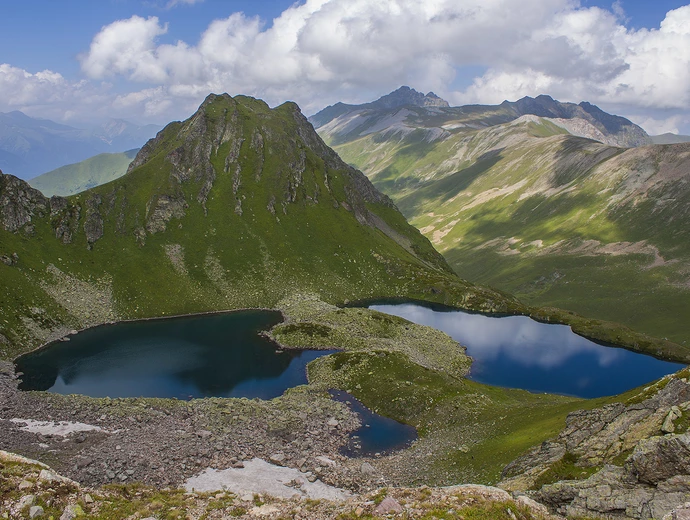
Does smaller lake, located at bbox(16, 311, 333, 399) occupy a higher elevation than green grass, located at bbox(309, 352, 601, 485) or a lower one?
higher

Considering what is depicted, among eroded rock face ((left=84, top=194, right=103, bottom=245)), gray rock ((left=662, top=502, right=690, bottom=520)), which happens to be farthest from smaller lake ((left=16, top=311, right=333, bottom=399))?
gray rock ((left=662, top=502, right=690, bottom=520))

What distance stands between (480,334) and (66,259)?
388 ft

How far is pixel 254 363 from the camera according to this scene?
3649 inches

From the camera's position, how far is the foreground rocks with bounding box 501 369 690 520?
2402cm

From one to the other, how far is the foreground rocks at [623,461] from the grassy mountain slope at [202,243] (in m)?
101

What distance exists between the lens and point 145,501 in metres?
28.5

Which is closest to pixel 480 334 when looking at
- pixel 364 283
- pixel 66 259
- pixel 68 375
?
pixel 364 283

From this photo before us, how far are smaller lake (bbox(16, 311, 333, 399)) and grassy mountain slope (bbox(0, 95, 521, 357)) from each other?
9064mm

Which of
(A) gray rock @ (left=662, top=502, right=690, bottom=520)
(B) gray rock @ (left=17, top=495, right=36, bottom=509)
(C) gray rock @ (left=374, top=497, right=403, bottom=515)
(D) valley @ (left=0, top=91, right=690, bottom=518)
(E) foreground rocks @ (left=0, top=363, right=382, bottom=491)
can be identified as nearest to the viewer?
(A) gray rock @ (left=662, top=502, right=690, bottom=520)

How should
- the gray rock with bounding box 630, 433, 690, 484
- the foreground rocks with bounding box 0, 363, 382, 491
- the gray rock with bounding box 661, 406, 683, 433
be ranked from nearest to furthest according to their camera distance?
1. the gray rock with bounding box 630, 433, 690, 484
2. the gray rock with bounding box 661, 406, 683, 433
3. the foreground rocks with bounding box 0, 363, 382, 491

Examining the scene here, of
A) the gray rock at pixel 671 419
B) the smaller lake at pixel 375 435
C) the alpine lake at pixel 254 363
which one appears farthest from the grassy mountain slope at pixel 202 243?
the gray rock at pixel 671 419

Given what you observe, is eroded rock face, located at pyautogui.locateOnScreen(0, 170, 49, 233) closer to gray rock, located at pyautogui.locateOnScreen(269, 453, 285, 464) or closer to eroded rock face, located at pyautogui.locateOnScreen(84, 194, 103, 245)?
eroded rock face, located at pyautogui.locateOnScreen(84, 194, 103, 245)

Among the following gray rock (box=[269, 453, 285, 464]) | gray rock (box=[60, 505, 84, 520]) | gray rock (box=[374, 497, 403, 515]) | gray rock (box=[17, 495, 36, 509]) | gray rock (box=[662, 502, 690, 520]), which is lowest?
gray rock (box=[269, 453, 285, 464])

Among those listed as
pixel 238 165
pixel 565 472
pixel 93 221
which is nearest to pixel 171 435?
pixel 565 472
